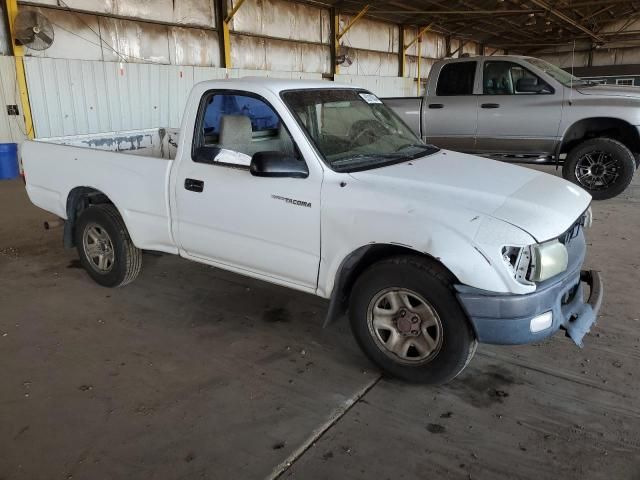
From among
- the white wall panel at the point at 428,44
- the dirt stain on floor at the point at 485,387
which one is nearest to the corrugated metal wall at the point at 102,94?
the dirt stain on floor at the point at 485,387

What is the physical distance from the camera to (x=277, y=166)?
309cm

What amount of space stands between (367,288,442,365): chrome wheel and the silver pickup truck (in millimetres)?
5685

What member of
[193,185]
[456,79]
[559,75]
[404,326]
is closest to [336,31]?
[456,79]

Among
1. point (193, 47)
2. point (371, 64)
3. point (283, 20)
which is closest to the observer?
point (193, 47)

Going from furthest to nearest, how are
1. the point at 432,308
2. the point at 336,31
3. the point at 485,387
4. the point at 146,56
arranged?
the point at 336,31
the point at 146,56
the point at 485,387
the point at 432,308

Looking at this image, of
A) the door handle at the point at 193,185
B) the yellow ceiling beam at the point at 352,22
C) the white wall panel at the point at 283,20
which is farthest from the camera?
the yellow ceiling beam at the point at 352,22

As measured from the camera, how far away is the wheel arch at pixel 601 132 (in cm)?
734

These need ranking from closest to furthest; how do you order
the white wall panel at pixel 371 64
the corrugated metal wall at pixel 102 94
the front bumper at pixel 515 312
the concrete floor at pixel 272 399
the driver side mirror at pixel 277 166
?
the concrete floor at pixel 272 399 → the front bumper at pixel 515 312 → the driver side mirror at pixel 277 166 → the corrugated metal wall at pixel 102 94 → the white wall panel at pixel 371 64

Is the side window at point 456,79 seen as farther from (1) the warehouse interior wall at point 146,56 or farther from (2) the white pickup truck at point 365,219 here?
(1) the warehouse interior wall at point 146,56

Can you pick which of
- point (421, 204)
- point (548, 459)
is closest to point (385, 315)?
point (421, 204)

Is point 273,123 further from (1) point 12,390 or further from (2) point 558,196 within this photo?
(1) point 12,390

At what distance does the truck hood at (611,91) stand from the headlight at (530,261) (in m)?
5.84

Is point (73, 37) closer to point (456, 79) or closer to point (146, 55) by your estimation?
point (146, 55)

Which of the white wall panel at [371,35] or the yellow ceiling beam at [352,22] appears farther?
the white wall panel at [371,35]
